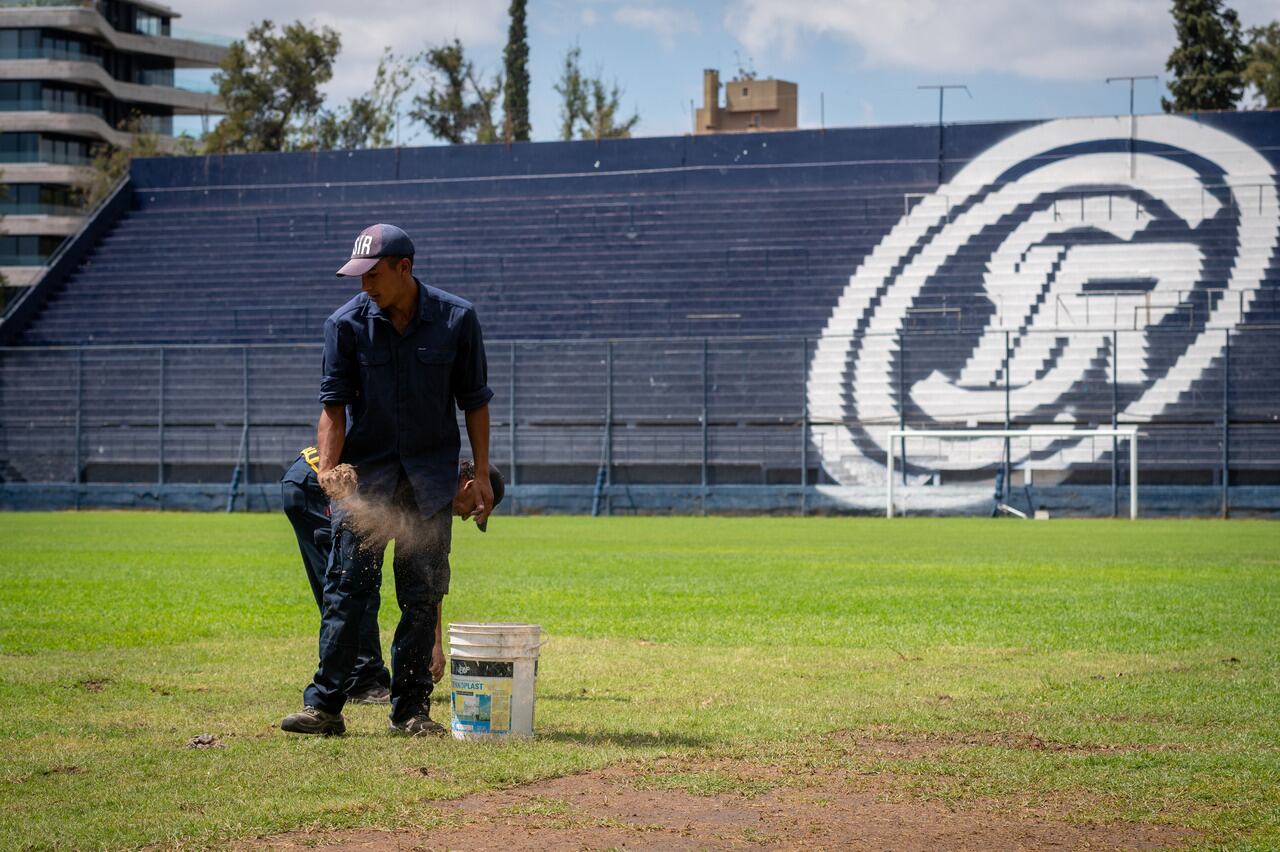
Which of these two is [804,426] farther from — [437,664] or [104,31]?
[104,31]

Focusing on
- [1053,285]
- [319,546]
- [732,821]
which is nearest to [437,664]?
[319,546]

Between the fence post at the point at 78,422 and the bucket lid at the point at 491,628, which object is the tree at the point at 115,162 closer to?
the fence post at the point at 78,422

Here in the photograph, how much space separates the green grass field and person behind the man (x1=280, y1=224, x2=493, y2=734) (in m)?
0.41

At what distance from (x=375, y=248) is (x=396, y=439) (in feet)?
2.51

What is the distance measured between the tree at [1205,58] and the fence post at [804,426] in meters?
27.1

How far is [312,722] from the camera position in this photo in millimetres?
6258

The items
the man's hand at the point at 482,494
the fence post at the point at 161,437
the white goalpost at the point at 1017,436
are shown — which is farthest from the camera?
the fence post at the point at 161,437

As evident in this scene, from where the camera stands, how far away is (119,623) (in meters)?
10.9

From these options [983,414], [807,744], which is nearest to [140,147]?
[983,414]

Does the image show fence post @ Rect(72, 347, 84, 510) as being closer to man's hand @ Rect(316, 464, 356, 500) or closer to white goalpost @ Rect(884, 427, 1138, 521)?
white goalpost @ Rect(884, 427, 1138, 521)

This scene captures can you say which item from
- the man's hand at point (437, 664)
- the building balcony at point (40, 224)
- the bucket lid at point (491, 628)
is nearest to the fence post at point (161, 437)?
the man's hand at point (437, 664)

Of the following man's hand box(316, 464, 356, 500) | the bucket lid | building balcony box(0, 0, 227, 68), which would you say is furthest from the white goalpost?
building balcony box(0, 0, 227, 68)

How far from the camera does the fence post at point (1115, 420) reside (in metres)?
31.1

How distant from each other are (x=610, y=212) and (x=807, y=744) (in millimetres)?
34327
